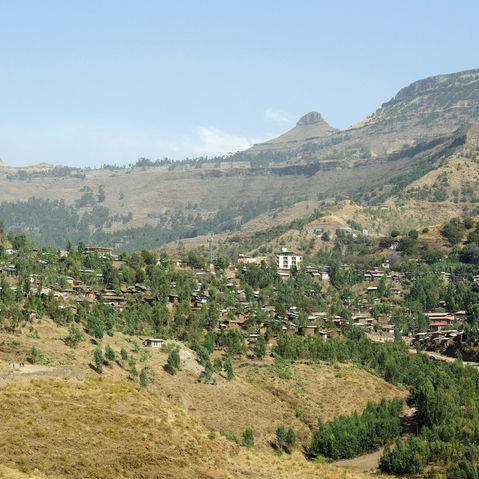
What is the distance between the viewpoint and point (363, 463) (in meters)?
82.1

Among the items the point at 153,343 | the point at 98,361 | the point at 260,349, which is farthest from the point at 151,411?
the point at 260,349

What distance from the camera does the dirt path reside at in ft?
261

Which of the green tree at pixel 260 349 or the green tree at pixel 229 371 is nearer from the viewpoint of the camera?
the green tree at pixel 229 371

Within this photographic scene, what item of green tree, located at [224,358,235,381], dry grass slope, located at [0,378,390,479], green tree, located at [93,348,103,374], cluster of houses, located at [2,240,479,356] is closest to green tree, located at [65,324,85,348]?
green tree, located at [93,348,103,374]

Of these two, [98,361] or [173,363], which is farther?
[173,363]

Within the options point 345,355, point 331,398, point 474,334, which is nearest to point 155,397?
point 331,398

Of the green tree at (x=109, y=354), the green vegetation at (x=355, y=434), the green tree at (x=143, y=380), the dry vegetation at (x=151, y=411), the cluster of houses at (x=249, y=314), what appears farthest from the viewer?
the cluster of houses at (x=249, y=314)

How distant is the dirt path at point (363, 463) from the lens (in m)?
79.7

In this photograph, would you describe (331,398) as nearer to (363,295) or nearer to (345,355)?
(345,355)

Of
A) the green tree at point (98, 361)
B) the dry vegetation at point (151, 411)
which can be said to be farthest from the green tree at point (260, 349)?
the green tree at point (98, 361)

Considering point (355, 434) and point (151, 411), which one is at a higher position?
point (151, 411)

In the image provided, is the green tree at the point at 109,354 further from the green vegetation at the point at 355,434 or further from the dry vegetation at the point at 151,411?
the green vegetation at the point at 355,434

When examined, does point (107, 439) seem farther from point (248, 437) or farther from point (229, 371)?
point (229, 371)

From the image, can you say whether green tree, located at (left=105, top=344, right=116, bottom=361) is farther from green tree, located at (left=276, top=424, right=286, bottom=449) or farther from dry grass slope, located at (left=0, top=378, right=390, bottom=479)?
green tree, located at (left=276, top=424, right=286, bottom=449)
